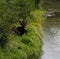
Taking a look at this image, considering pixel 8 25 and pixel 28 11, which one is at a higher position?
pixel 8 25

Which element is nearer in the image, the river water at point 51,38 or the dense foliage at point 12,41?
the dense foliage at point 12,41

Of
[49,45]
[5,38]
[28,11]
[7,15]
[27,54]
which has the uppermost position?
[7,15]

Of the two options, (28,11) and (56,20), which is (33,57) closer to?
(28,11)

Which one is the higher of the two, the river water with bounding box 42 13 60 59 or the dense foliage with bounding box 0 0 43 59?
the dense foliage with bounding box 0 0 43 59

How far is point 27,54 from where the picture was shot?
1107 centimetres

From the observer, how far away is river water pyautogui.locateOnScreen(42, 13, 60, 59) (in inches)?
555

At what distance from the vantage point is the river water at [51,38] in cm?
1409

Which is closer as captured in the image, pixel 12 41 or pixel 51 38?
pixel 12 41

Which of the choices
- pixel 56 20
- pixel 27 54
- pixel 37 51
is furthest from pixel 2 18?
pixel 56 20

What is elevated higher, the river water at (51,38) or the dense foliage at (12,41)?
the dense foliage at (12,41)

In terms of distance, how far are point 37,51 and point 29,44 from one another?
1.52 feet

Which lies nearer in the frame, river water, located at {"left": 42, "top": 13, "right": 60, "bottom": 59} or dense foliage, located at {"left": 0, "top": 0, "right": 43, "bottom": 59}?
dense foliage, located at {"left": 0, "top": 0, "right": 43, "bottom": 59}

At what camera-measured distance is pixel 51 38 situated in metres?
17.3

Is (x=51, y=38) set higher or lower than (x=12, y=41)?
lower
